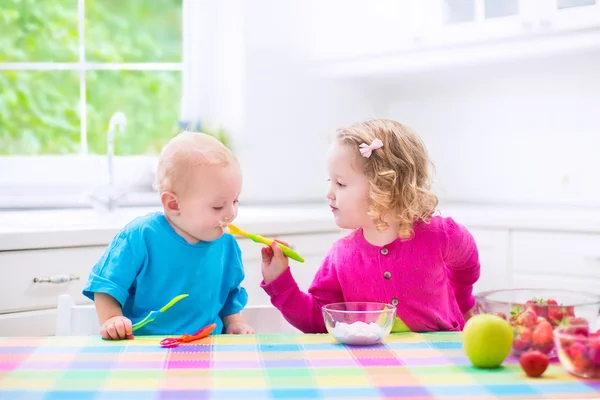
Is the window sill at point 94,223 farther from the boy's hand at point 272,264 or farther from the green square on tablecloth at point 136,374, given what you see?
the green square on tablecloth at point 136,374

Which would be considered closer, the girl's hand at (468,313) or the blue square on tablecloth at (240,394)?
the blue square on tablecloth at (240,394)

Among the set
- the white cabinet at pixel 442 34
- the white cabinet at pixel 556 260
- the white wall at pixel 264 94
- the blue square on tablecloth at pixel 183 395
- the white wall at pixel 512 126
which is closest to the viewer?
the blue square on tablecloth at pixel 183 395

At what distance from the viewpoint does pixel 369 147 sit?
5.40 ft

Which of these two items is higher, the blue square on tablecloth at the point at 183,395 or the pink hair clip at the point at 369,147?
the pink hair clip at the point at 369,147

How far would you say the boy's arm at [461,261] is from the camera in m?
1.67

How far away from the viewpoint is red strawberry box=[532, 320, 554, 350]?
3.83 feet

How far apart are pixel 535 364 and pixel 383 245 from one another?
2.01 ft

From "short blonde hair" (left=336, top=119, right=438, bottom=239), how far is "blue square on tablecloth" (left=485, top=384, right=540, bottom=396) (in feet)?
2.02

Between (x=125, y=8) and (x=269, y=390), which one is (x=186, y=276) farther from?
(x=125, y=8)

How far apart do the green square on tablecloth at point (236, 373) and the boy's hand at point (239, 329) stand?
0.51 metres

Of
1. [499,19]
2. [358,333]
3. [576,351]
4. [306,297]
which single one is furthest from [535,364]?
[499,19]

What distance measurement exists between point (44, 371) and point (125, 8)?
258cm

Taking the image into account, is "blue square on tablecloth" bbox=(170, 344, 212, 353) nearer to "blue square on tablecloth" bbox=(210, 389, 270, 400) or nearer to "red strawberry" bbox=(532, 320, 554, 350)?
"blue square on tablecloth" bbox=(210, 389, 270, 400)

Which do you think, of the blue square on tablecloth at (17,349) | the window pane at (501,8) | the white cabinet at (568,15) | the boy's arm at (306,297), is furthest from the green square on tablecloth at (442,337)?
the window pane at (501,8)
